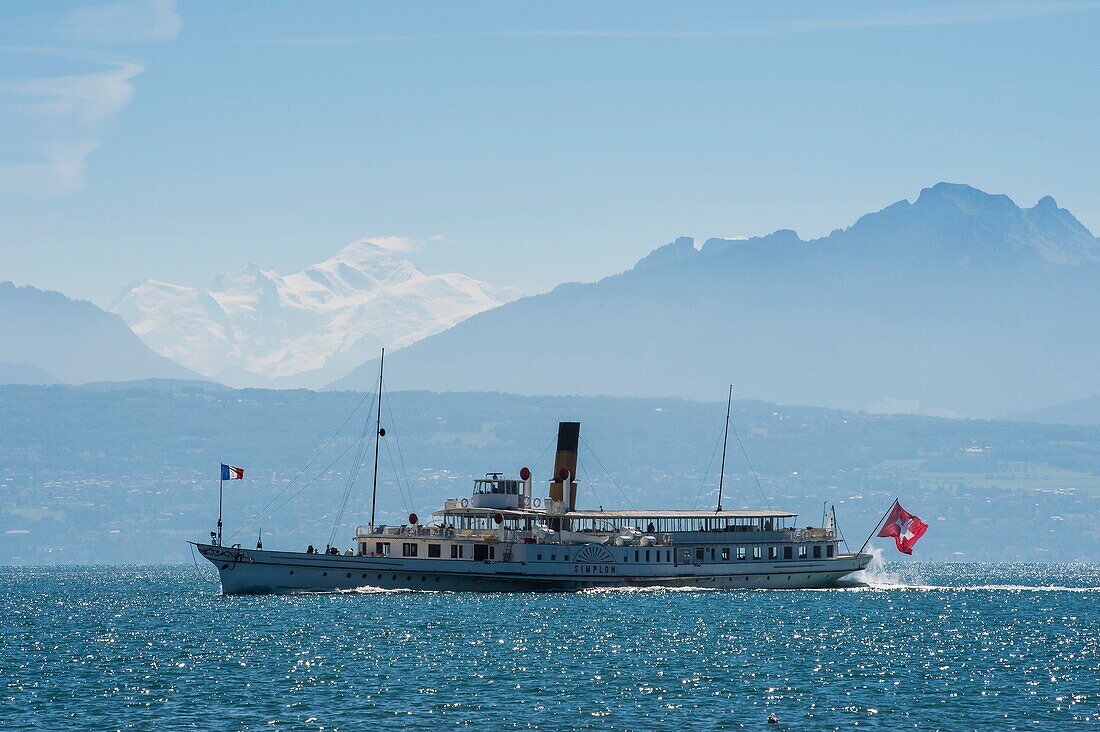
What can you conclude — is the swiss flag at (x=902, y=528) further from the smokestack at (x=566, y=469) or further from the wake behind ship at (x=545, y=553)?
the smokestack at (x=566, y=469)

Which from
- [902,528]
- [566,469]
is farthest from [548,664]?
[902,528]

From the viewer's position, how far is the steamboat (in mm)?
103688

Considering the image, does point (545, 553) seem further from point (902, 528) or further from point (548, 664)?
point (548, 664)

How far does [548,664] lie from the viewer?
70688 millimetres

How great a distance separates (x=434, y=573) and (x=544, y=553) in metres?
6.98

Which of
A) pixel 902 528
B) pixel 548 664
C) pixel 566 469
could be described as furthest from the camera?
pixel 902 528

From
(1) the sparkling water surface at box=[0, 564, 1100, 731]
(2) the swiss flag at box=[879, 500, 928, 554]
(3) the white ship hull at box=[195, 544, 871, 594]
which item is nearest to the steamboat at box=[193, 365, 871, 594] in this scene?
(3) the white ship hull at box=[195, 544, 871, 594]

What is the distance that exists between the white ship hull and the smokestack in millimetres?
5455

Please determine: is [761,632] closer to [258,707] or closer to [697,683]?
[697,683]

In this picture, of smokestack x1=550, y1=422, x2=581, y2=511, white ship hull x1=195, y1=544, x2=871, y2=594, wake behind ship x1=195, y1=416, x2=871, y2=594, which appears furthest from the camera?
smokestack x1=550, y1=422, x2=581, y2=511

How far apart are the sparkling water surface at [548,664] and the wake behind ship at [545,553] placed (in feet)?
4.75

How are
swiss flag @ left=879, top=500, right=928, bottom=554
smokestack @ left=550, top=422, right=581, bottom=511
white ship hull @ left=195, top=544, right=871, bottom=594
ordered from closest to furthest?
1. white ship hull @ left=195, top=544, right=871, bottom=594
2. smokestack @ left=550, top=422, right=581, bottom=511
3. swiss flag @ left=879, top=500, right=928, bottom=554

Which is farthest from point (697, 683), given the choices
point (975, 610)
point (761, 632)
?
point (975, 610)

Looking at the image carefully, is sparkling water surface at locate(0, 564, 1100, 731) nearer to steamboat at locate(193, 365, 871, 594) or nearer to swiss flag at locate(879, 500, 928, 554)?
steamboat at locate(193, 365, 871, 594)
